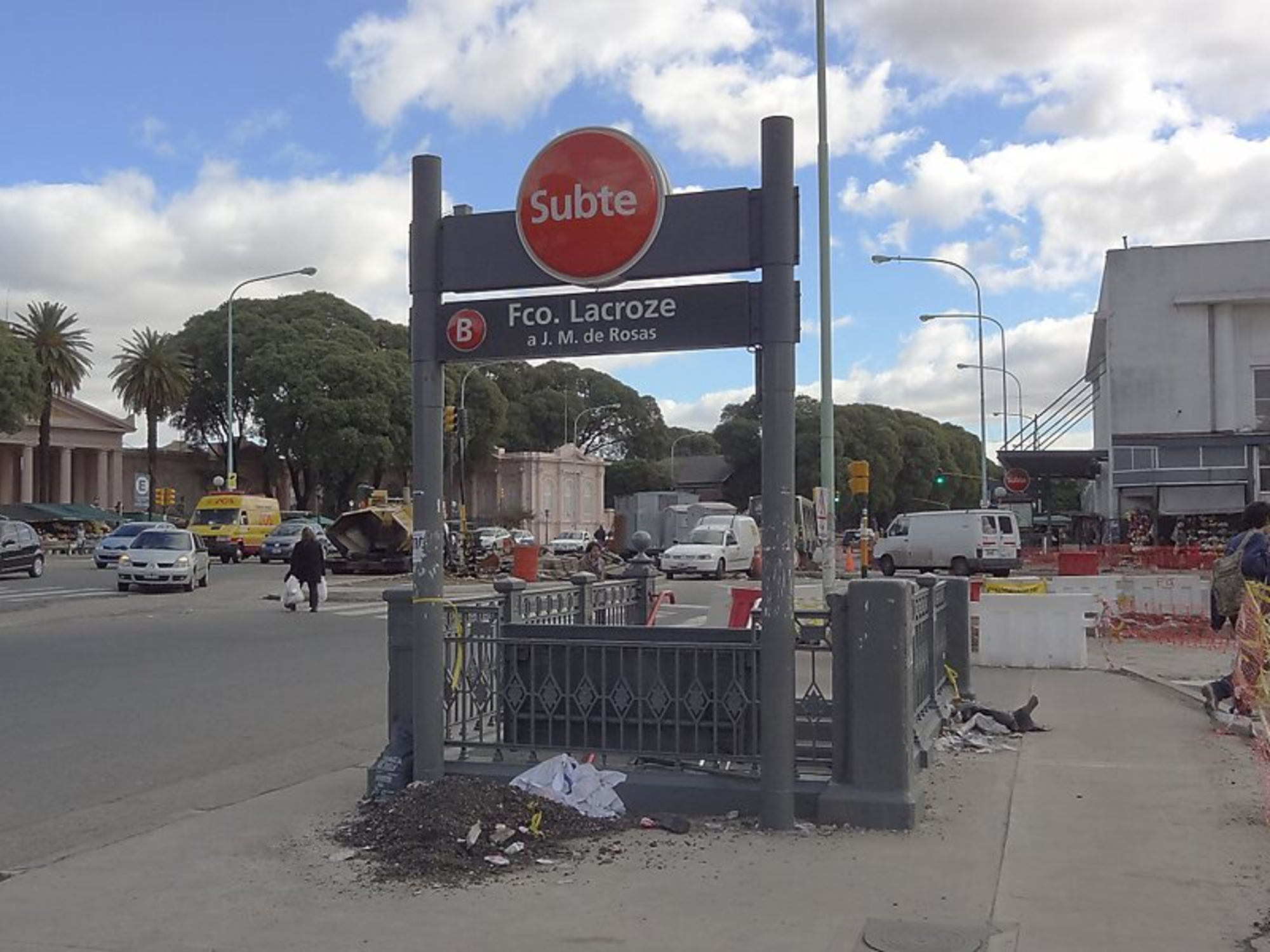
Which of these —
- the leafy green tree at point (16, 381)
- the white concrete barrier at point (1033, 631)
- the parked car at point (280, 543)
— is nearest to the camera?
the white concrete barrier at point (1033, 631)

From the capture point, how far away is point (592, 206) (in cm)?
724

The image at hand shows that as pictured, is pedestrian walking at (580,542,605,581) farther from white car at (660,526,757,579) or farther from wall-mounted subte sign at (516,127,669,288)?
wall-mounted subte sign at (516,127,669,288)

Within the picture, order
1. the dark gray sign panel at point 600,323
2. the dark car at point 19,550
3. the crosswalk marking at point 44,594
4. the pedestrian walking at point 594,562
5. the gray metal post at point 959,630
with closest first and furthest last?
1. the dark gray sign panel at point 600,323
2. the gray metal post at point 959,630
3. the crosswalk marking at point 44,594
4. the dark car at point 19,550
5. the pedestrian walking at point 594,562

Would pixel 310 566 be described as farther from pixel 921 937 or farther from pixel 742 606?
pixel 921 937

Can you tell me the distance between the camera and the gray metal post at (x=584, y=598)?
8.98m

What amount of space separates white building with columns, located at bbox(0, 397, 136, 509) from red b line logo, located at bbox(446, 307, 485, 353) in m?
71.5

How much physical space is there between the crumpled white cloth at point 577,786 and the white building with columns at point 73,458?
237ft

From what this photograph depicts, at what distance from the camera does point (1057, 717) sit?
11.1 meters

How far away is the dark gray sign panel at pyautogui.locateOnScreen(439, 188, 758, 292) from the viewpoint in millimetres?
6996

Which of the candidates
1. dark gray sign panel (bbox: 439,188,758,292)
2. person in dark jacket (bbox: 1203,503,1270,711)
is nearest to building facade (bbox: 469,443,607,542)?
person in dark jacket (bbox: 1203,503,1270,711)

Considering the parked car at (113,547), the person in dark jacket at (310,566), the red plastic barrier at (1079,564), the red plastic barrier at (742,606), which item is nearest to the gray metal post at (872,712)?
the red plastic barrier at (742,606)

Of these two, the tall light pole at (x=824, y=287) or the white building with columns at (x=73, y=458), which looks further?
the white building with columns at (x=73, y=458)

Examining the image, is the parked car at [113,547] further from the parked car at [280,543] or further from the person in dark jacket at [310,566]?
the person in dark jacket at [310,566]

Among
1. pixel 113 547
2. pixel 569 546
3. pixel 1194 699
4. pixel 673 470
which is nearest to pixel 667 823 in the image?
pixel 1194 699
